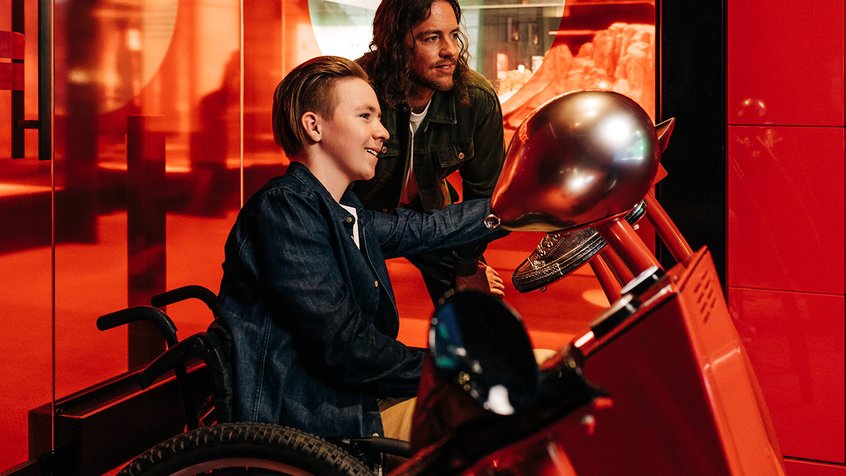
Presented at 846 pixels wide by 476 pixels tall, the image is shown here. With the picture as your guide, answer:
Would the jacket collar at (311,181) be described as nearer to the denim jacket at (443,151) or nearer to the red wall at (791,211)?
the denim jacket at (443,151)

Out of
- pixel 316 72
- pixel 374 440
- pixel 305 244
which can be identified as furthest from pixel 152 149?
pixel 374 440

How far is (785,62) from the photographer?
2635 millimetres

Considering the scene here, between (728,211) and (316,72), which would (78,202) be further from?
(728,211)

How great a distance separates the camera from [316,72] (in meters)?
1.66

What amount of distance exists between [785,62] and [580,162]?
214 centimetres

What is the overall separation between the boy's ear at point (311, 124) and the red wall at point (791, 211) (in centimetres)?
160

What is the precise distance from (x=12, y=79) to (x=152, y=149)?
92cm

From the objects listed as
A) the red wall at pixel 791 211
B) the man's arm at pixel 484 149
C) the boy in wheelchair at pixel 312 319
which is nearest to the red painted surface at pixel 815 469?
the red wall at pixel 791 211

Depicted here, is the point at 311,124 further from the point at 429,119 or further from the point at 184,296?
the point at 429,119

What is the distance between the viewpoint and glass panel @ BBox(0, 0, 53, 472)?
7.75ft

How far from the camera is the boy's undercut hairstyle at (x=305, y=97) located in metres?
1.66

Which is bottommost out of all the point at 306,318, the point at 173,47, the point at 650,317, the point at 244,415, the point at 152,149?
the point at 244,415

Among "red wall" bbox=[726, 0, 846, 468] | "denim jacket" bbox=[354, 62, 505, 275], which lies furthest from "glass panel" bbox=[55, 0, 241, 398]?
"red wall" bbox=[726, 0, 846, 468]

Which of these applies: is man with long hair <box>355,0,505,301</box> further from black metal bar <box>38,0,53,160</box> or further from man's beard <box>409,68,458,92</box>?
black metal bar <box>38,0,53,160</box>
